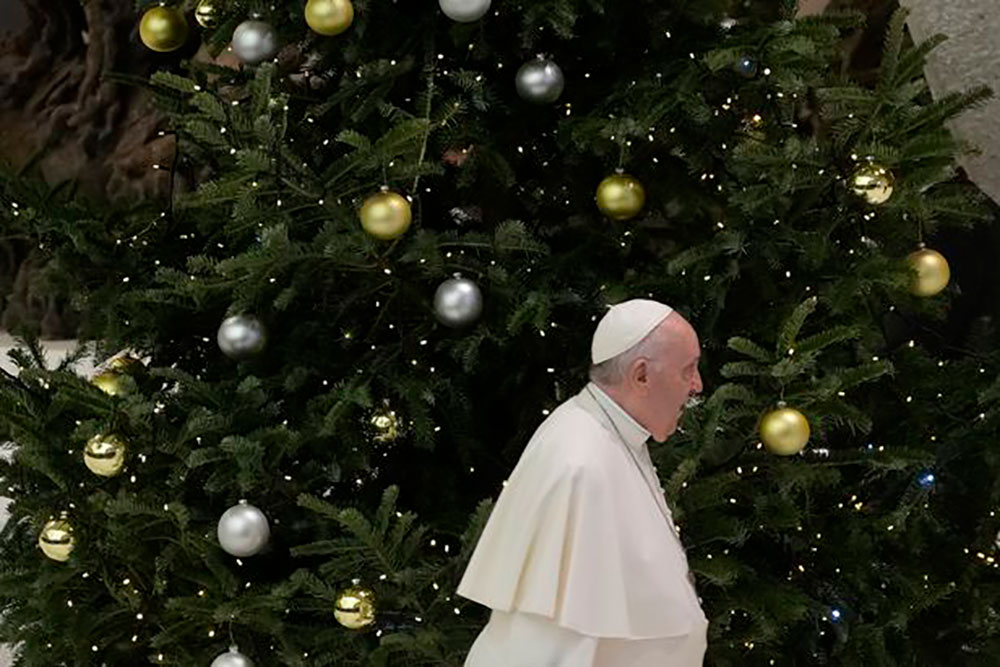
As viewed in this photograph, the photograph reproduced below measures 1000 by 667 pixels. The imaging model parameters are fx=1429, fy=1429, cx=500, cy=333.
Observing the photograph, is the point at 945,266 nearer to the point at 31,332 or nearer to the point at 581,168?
the point at 581,168

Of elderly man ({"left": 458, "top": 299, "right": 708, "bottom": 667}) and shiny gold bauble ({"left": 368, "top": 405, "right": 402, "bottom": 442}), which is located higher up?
elderly man ({"left": 458, "top": 299, "right": 708, "bottom": 667})

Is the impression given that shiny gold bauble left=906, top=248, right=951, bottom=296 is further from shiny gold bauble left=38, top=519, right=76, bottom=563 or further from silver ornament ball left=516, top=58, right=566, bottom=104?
shiny gold bauble left=38, top=519, right=76, bottom=563

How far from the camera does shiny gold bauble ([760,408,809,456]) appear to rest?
211 centimetres

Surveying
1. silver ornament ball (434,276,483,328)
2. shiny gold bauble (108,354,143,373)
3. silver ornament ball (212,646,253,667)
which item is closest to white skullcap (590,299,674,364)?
silver ornament ball (434,276,483,328)

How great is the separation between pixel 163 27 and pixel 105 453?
2.52 ft

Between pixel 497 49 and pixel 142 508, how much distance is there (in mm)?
972

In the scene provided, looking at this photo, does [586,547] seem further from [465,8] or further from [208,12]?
Answer: [208,12]

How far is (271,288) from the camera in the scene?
231 centimetres

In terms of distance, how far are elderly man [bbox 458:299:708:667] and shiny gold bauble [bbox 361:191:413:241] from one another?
681 millimetres

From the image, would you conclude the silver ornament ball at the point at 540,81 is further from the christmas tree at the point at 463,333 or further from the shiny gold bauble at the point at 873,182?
the shiny gold bauble at the point at 873,182

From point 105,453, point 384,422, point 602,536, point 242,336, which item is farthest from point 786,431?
point 105,453

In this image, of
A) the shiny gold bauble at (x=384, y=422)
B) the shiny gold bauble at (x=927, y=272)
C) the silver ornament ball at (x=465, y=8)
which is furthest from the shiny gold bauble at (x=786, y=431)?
the silver ornament ball at (x=465, y=8)

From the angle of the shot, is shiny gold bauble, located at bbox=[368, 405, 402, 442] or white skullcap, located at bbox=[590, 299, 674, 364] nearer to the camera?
Answer: white skullcap, located at bbox=[590, 299, 674, 364]

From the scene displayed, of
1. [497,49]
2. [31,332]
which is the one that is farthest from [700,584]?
[31,332]
